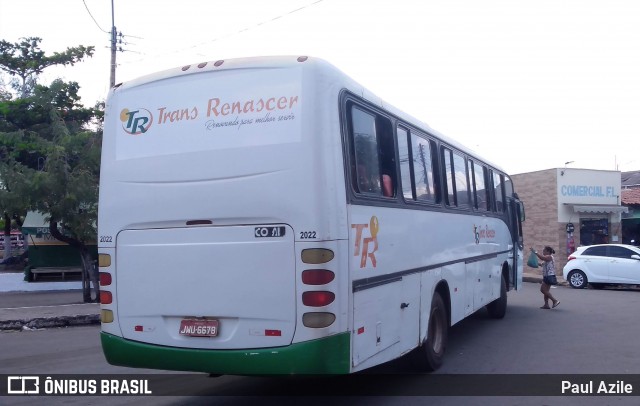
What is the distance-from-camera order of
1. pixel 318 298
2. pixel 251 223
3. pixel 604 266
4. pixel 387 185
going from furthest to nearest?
pixel 604 266, pixel 387 185, pixel 251 223, pixel 318 298

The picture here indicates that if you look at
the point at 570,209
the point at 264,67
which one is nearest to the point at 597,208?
the point at 570,209

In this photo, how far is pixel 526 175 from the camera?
3128 centimetres

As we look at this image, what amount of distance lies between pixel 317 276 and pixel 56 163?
12357mm

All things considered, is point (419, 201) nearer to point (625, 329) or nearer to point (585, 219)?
point (625, 329)

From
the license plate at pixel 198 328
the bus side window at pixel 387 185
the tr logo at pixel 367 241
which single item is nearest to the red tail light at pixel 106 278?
the license plate at pixel 198 328

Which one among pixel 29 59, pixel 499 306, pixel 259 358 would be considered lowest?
pixel 499 306

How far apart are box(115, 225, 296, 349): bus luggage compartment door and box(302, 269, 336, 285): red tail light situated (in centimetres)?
14

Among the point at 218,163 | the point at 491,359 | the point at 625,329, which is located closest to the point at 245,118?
the point at 218,163

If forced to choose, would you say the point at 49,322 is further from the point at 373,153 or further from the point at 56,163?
the point at 373,153

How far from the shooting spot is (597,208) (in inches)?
1151

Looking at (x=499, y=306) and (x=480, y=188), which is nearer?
(x=480, y=188)

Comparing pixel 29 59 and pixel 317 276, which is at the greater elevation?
pixel 29 59

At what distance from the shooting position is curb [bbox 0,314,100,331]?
1341 cm

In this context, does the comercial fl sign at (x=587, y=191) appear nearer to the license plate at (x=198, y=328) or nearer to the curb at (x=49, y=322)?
the curb at (x=49, y=322)
